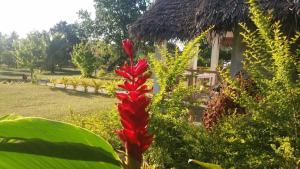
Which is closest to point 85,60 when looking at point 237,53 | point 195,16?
point 237,53

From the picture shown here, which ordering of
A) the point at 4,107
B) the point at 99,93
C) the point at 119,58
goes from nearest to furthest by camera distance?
the point at 4,107 → the point at 99,93 → the point at 119,58

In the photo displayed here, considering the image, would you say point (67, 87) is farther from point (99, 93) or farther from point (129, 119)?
point (129, 119)

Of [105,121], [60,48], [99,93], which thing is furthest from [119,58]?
[105,121]

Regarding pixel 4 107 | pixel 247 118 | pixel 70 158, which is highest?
pixel 70 158

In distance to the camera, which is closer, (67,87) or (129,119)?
(129,119)

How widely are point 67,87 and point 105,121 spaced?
51.9ft

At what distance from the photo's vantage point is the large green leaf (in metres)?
0.82

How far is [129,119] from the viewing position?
32.9 inches

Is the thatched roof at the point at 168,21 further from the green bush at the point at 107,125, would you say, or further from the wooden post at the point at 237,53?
the green bush at the point at 107,125

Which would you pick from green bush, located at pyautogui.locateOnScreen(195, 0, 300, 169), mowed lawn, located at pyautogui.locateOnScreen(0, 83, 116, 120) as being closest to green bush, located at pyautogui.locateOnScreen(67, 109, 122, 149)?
green bush, located at pyautogui.locateOnScreen(195, 0, 300, 169)

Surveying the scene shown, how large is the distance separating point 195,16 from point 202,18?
313 mm

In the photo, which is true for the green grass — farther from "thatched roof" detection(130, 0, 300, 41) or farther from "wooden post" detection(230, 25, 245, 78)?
"wooden post" detection(230, 25, 245, 78)

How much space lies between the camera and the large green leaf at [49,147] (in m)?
0.82

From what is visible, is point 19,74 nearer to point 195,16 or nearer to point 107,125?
point 195,16
